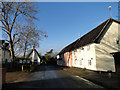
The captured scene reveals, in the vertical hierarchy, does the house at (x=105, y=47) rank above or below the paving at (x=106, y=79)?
above

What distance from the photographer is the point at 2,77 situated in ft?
28.8

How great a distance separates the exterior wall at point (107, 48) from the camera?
17.9 meters

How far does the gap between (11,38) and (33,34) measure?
4.64 metres

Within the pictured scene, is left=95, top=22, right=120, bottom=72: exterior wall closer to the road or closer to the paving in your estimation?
the paving

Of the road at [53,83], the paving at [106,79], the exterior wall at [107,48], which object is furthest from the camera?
the exterior wall at [107,48]

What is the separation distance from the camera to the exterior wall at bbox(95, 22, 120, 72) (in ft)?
58.9

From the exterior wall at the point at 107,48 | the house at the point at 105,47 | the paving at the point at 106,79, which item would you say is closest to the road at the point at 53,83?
the paving at the point at 106,79

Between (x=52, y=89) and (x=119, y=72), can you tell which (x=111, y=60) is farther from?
(x=52, y=89)

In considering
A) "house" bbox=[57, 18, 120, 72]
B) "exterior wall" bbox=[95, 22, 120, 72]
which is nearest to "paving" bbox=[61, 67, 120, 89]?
"house" bbox=[57, 18, 120, 72]

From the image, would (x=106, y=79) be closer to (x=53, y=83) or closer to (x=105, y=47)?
(x=53, y=83)

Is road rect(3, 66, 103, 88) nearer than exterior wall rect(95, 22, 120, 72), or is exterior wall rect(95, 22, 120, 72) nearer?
road rect(3, 66, 103, 88)

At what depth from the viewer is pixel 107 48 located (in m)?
18.5

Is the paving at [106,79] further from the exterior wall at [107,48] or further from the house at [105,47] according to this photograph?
the exterior wall at [107,48]

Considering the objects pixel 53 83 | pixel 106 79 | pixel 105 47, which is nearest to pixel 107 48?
pixel 105 47
